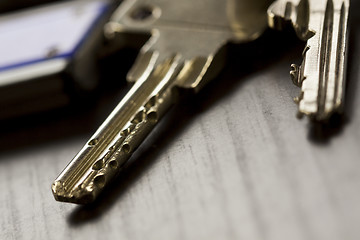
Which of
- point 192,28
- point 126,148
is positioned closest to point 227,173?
point 126,148

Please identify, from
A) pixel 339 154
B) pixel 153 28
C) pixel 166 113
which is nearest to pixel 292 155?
pixel 339 154

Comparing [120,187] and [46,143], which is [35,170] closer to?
[46,143]

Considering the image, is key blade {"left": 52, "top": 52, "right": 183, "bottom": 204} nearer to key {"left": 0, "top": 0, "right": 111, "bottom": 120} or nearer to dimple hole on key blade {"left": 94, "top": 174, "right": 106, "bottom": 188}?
dimple hole on key blade {"left": 94, "top": 174, "right": 106, "bottom": 188}

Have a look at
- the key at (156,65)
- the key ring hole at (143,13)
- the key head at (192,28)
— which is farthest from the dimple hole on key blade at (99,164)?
the key ring hole at (143,13)

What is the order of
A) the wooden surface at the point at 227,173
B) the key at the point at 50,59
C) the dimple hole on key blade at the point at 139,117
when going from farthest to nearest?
the key at the point at 50,59, the dimple hole on key blade at the point at 139,117, the wooden surface at the point at 227,173

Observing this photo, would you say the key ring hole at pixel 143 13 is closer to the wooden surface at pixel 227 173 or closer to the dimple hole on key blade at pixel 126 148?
the wooden surface at pixel 227 173

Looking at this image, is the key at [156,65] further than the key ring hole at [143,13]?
No

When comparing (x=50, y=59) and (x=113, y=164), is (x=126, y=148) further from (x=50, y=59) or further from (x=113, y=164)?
(x=50, y=59)
